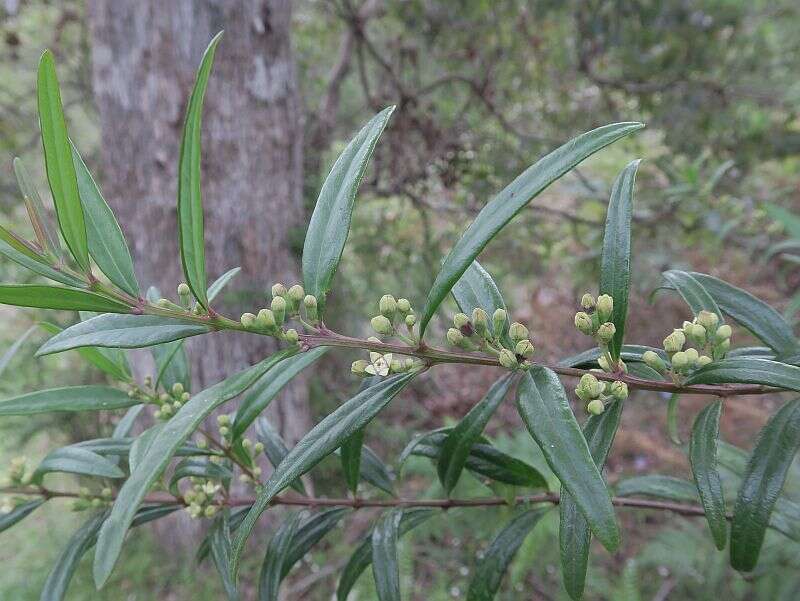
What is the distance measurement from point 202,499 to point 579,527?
19.4 inches

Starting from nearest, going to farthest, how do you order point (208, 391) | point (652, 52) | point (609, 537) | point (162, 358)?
1. point (609, 537)
2. point (208, 391)
3. point (162, 358)
4. point (652, 52)

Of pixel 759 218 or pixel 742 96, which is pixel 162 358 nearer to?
pixel 759 218

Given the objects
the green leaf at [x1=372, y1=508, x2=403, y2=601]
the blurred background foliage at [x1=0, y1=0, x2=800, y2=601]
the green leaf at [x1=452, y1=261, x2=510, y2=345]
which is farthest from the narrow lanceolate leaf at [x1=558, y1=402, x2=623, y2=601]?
the blurred background foliage at [x1=0, y1=0, x2=800, y2=601]

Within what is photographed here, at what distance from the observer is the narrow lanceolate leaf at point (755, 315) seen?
24.9 inches

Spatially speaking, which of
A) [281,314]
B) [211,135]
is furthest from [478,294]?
[211,135]

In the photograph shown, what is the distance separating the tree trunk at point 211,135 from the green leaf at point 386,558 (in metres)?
1.41

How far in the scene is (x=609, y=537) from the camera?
1.46ft

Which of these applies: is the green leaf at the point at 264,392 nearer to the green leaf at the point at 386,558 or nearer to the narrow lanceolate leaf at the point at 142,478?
the narrow lanceolate leaf at the point at 142,478

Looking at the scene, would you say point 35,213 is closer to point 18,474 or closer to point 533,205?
point 18,474

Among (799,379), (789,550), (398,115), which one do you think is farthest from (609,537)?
(398,115)

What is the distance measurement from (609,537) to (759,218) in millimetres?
1927

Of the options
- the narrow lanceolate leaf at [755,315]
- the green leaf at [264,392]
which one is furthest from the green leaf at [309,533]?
the narrow lanceolate leaf at [755,315]

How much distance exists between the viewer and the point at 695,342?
0.56 meters

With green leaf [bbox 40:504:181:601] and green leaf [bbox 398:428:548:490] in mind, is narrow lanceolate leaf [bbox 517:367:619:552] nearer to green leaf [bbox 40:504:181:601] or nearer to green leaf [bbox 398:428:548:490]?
green leaf [bbox 398:428:548:490]
